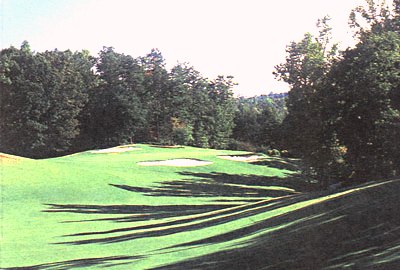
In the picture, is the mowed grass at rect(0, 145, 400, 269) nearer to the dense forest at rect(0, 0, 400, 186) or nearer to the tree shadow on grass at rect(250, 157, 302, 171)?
the dense forest at rect(0, 0, 400, 186)

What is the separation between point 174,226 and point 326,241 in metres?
6.32

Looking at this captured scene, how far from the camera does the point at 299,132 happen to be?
26562 millimetres

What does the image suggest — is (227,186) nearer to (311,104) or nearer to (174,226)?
(311,104)

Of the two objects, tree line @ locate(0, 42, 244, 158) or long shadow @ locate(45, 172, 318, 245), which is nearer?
long shadow @ locate(45, 172, 318, 245)

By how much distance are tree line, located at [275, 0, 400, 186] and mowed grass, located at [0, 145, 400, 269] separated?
5.25 m

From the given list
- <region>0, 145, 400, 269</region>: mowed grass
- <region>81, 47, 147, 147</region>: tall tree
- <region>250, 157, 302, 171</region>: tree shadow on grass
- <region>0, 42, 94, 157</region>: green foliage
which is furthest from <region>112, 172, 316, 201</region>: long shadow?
<region>81, 47, 147, 147</region>: tall tree

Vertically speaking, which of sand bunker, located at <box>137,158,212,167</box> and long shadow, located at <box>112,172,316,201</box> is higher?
sand bunker, located at <box>137,158,212,167</box>

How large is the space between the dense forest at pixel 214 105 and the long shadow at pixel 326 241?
1061 centimetres

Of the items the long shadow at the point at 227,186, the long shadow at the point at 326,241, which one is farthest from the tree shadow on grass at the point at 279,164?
the long shadow at the point at 326,241

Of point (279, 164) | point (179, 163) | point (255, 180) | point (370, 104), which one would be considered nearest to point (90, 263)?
point (370, 104)

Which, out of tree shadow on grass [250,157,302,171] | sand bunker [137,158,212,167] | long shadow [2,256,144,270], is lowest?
long shadow [2,256,144,270]

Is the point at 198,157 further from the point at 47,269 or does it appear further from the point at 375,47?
the point at 47,269

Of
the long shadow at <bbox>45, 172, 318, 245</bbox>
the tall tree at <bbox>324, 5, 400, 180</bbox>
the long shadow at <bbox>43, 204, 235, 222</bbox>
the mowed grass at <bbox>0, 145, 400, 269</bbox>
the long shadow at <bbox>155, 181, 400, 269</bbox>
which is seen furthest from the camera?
the tall tree at <bbox>324, 5, 400, 180</bbox>

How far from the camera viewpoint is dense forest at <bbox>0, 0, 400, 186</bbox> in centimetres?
2138
